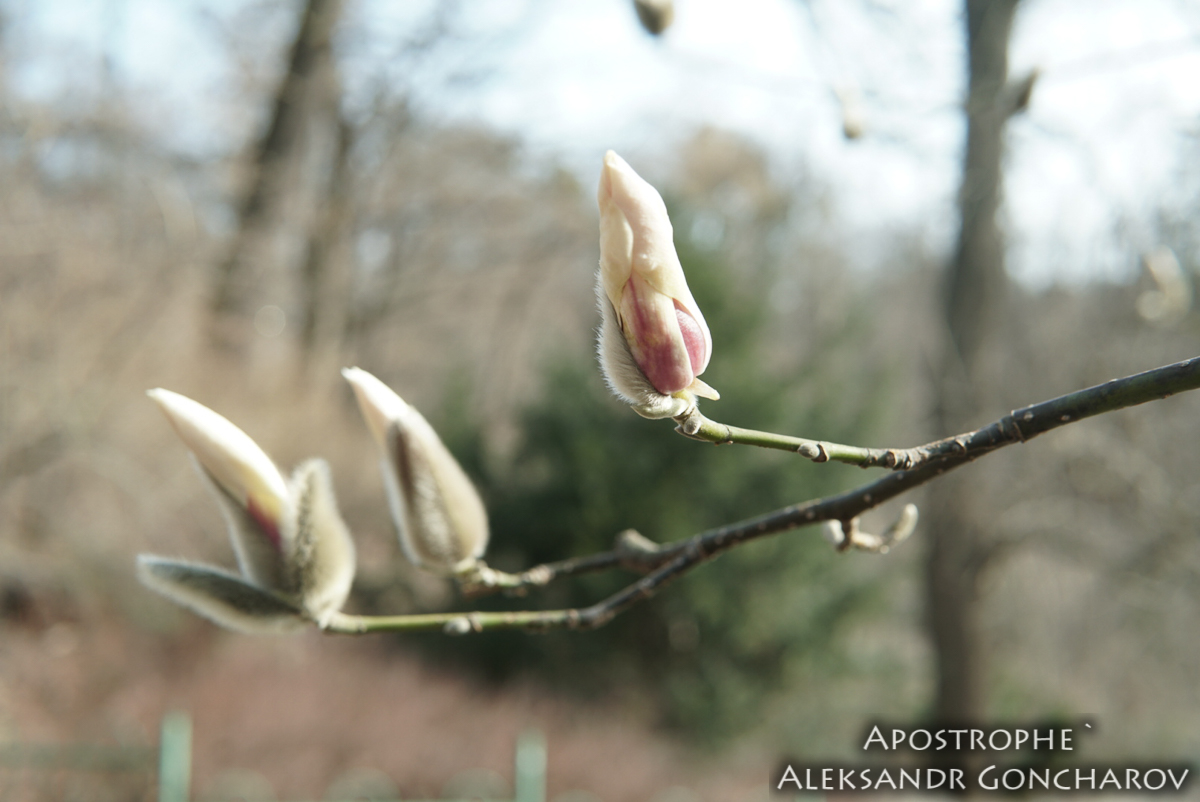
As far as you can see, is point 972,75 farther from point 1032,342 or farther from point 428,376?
point 428,376

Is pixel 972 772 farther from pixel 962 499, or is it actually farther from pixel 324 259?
pixel 324 259

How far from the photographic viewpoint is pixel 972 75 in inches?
200

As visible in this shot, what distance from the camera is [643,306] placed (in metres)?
0.52

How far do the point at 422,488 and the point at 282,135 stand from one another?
800cm

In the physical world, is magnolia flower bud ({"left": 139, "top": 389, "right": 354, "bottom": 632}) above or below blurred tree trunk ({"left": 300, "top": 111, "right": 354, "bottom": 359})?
below

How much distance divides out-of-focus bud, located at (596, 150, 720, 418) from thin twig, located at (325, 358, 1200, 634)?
0.05 metres

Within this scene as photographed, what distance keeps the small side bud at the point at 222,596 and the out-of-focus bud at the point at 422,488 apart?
0.12 m

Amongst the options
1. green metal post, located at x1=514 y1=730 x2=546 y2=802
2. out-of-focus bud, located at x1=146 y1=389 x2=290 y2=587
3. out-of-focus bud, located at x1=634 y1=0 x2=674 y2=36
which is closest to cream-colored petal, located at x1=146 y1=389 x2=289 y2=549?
out-of-focus bud, located at x1=146 y1=389 x2=290 y2=587

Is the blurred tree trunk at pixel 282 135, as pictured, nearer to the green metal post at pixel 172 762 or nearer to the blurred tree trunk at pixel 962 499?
the green metal post at pixel 172 762

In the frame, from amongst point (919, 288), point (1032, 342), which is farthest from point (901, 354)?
point (919, 288)

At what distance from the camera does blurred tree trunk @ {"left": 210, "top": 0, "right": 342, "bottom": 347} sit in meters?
7.10

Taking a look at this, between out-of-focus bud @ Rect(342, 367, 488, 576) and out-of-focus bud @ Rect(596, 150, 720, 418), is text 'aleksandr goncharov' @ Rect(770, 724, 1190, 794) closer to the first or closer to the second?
out-of-focus bud @ Rect(342, 367, 488, 576)

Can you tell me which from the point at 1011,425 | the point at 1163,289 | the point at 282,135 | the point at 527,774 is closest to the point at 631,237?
the point at 1011,425

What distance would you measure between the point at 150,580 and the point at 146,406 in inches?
203
